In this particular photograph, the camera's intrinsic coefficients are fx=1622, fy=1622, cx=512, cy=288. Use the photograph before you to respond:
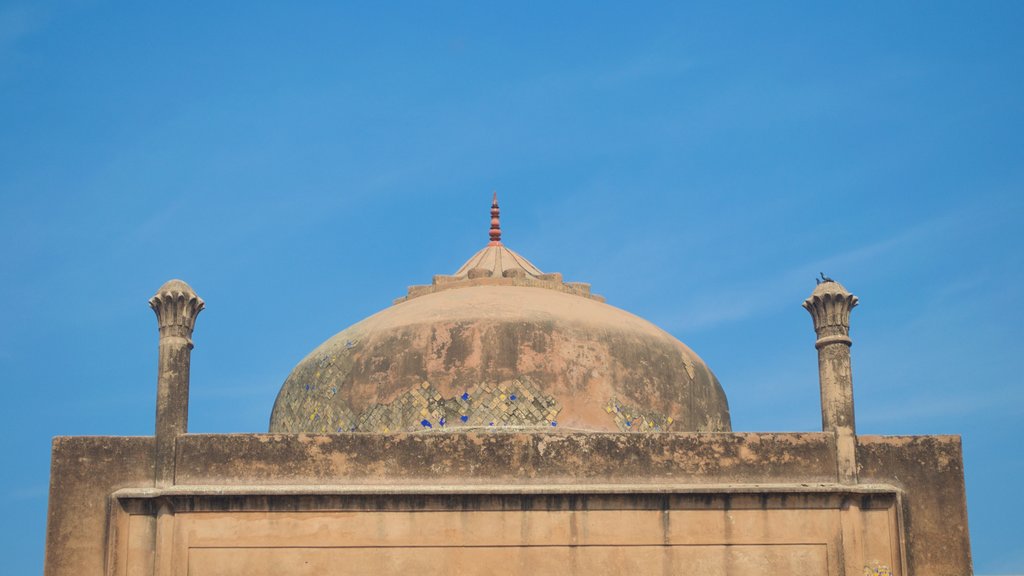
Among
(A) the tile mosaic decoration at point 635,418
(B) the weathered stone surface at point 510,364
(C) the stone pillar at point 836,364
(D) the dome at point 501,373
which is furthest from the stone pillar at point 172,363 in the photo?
(C) the stone pillar at point 836,364

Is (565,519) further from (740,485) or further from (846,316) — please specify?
(846,316)

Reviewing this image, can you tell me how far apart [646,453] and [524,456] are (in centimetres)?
107

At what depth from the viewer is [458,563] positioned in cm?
1375

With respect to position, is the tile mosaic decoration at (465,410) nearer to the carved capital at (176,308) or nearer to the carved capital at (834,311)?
the carved capital at (176,308)

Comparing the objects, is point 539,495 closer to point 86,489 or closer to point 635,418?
point 635,418

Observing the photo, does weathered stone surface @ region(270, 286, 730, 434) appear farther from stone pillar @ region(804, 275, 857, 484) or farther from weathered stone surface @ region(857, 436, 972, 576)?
weathered stone surface @ region(857, 436, 972, 576)

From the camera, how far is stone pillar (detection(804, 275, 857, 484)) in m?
14.3

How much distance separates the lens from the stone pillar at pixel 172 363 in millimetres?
14094

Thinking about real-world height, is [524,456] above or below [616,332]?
below

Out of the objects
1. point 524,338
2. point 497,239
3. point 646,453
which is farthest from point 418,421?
point 497,239

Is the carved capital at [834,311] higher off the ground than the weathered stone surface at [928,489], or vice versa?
the carved capital at [834,311]

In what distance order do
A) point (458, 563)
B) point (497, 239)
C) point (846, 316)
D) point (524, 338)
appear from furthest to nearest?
point (497, 239), point (524, 338), point (846, 316), point (458, 563)

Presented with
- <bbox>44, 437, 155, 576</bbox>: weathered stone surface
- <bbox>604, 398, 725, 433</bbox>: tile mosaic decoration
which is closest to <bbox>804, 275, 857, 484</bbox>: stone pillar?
<bbox>604, 398, 725, 433</bbox>: tile mosaic decoration

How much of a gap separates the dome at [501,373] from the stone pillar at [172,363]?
1.61m
